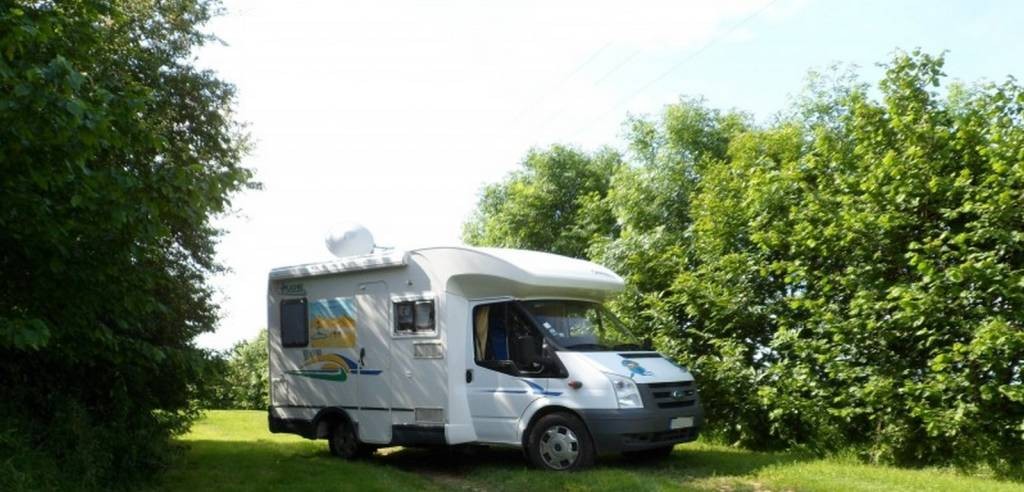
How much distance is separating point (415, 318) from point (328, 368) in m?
1.91

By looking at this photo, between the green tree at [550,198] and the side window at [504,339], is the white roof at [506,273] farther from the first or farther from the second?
the green tree at [550,198]

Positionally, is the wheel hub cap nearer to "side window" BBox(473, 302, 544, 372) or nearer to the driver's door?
the driver's door

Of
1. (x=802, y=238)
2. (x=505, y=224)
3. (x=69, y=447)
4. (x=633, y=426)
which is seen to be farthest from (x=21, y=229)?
(x=505, y=224)

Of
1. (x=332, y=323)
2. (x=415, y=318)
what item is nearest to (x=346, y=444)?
(x=332, y=323)

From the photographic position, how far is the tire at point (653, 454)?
11.6 meters

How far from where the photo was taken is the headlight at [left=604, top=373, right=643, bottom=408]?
1023 cm

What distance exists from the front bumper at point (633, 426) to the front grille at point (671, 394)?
0.04 feet

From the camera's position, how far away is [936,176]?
10.4m

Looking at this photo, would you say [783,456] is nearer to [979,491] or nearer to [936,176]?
[979,491]

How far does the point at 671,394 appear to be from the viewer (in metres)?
10.8

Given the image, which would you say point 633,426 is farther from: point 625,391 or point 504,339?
point 504,339

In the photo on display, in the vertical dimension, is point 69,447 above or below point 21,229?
below

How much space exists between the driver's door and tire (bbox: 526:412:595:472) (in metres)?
0.27

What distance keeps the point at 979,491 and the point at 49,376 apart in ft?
31.4
